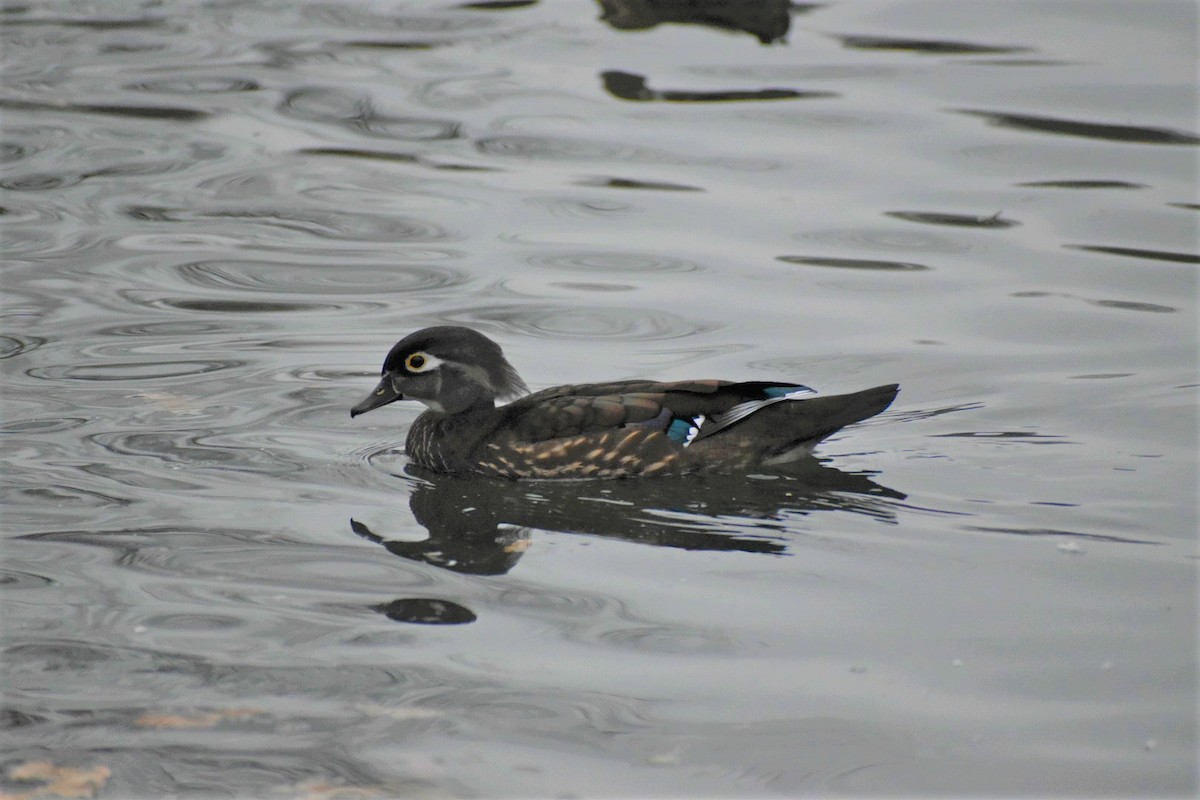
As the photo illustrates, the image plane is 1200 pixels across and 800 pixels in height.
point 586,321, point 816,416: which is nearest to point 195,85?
point 586,321

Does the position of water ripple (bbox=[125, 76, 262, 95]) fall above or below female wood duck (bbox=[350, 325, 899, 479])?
above

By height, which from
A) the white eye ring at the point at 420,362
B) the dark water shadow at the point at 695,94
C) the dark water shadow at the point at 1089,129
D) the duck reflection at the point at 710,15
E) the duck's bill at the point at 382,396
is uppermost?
the duck reflection at the point at 710,15

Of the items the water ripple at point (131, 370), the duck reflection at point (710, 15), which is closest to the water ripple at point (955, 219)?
the duck reflection at point (710, 15)

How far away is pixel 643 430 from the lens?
7965mm

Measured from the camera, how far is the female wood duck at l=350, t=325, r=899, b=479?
7.97m

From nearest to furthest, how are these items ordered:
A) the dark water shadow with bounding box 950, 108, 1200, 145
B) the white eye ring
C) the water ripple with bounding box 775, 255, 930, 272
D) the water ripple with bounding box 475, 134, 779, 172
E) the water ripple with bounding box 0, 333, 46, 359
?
1. the white eye ring
2. the water ripple with bounding box 0, 333, 46, 359
3. the water ripple with bounding box 775, 255, 930, 272
4. the water ripple with bounding box 475, 134, 779, 172
5. the dark water shadow with bounding box 950, 108, 1200, 145

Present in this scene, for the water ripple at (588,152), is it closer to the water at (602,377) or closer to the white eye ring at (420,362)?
the water at (602,377)

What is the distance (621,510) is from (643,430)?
1.95 feet

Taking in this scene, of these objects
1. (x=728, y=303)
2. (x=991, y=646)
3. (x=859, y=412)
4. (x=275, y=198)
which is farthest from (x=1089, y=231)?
(x=991, y=646)

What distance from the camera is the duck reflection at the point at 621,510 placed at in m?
6.98

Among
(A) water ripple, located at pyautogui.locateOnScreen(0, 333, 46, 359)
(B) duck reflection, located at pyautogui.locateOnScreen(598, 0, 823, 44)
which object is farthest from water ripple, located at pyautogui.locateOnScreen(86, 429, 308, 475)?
(B) duck reflection, located at pyautogui.locateOnScreen(598, 0, 823, 44)

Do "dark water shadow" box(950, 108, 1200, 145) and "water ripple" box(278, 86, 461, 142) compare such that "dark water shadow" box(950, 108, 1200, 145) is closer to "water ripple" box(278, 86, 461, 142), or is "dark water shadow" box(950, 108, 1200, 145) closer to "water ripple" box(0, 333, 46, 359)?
"water ripple" box(278, 86, 461, 142)

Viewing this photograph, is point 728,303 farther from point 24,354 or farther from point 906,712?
point 906,712

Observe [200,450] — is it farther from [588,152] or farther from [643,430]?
[588,152]
